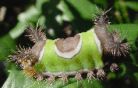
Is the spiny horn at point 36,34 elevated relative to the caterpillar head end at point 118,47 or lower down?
elevated

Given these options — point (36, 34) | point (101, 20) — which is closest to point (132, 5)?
point (101, 20)

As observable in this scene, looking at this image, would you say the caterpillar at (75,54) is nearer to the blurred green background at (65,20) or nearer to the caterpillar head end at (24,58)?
the caterpillar head end at (24,58)

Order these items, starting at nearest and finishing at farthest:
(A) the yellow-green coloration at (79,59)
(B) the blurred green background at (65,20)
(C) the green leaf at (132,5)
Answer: (A) the yellow-green coloration at (79,59), (B) the blurred green background at (65,20), (C) the green leaf at (132,5)

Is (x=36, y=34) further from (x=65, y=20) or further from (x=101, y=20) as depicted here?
(x=65, y=20)

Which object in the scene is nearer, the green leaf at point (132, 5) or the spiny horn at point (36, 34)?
the spiny horn at point (36, 34)

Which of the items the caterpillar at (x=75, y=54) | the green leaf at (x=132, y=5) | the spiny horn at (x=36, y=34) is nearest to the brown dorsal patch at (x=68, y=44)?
the caterpillar at (x=75, y=54)

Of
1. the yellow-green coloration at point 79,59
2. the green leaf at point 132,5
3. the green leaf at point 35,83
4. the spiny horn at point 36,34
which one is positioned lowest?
the green leaf at point 35,83

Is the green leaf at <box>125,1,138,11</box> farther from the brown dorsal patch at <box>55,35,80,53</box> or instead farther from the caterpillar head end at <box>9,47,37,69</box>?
the caterpillar head end at <box>9,47,37,69</box>

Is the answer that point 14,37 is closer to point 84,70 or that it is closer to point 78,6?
point 78,6
